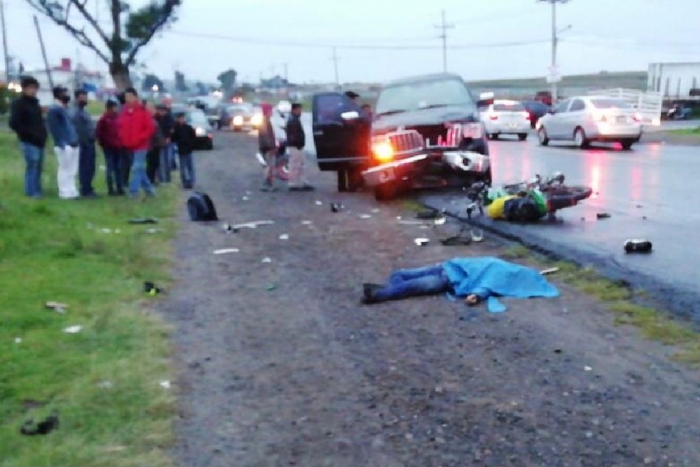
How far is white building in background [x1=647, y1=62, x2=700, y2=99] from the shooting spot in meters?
59.8

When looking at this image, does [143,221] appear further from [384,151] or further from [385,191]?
[385,191]

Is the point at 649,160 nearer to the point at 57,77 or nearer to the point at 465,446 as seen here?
the point at 465,446

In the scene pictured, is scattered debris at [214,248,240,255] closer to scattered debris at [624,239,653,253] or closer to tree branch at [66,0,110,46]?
scattered debris at [624,239,653,253]

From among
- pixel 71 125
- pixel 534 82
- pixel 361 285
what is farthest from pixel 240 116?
pixel 534 82

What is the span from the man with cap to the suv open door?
4.07 metres

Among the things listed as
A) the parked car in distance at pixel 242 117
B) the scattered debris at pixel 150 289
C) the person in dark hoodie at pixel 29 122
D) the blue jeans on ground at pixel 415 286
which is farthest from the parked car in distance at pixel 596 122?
the parked car in distance at pixel 242 117

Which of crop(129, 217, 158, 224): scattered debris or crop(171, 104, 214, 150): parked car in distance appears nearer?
crop(129, 217, 158, 224): scattered debris

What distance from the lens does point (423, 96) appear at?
1728 cm

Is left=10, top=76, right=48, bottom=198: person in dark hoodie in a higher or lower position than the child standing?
higher

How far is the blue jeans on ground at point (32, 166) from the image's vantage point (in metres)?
15.7

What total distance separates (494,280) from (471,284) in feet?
0.65

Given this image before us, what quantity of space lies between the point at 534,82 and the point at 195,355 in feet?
436

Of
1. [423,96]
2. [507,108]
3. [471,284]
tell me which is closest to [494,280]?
[471,284]

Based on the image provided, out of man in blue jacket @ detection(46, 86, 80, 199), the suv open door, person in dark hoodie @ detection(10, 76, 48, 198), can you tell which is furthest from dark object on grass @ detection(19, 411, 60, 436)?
the suv open door
